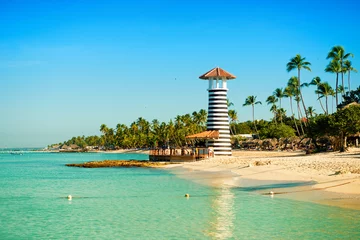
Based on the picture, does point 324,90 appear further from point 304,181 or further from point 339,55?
point 304,181

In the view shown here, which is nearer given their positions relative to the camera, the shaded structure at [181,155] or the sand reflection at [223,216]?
the sand reflection at [223,216]

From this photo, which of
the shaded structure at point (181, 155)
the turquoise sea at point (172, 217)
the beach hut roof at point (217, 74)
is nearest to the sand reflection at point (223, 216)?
the turquoise sea at point (172, 217)

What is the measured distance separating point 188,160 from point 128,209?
3085 cm

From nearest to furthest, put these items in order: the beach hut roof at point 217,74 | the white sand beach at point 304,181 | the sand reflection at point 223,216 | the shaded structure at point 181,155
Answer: the sand reflection at point 223,216
the white sand beach at point 304,181
the beach hut roof at point 217,74
the shaded structure at point 181,155

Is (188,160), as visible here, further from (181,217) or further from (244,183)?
(181,217)

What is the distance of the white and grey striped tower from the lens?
48.4 meters

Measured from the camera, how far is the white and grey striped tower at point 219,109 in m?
48.4

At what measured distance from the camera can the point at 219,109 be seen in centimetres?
4847

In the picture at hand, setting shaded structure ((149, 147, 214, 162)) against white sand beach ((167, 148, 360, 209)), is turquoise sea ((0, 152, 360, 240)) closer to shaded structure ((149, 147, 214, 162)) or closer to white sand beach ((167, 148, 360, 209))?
white sand beach ((167, 148, 360, 209))

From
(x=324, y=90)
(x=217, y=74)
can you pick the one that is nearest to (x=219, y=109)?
(x=217, y=74)

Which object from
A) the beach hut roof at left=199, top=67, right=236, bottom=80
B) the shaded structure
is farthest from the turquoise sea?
the beach hut roof at left=199, top=67, right=236, bottom=80

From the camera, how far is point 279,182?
2567 cm

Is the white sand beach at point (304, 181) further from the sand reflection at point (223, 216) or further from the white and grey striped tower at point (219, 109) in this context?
the white and grey striped tower at point (219, 109)

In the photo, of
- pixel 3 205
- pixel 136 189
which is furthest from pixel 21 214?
pixel 136 189
